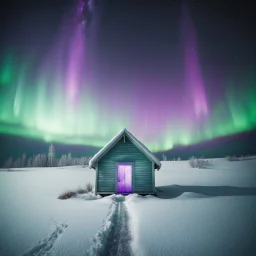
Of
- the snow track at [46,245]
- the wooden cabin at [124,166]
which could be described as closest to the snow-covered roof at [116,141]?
the wooden cabin at [124,166]

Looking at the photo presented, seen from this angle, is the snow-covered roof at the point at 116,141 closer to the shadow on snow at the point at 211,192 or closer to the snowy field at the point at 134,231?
the shadow on snow at the point at 211,192

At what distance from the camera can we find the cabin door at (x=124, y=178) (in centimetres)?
1468

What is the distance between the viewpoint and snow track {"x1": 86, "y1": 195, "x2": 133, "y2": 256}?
16.5 ft

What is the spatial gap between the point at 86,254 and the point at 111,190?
9650 millimetres

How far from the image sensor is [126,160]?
14641 millimetres

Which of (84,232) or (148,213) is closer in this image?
(84,232)

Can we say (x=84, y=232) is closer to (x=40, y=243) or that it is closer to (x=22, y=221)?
(x=40, y=243)

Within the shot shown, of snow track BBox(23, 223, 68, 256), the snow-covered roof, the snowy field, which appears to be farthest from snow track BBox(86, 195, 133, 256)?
the snow-covered roof

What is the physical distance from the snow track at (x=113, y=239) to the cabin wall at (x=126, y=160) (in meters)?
5.95

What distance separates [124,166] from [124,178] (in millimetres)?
1023

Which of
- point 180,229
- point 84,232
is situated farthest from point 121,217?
point 180,229

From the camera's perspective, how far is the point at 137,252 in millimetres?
4930

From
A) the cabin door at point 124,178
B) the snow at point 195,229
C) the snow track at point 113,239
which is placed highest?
the cabin door at point 124,178

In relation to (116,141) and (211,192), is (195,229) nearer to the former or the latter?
(116,141)
